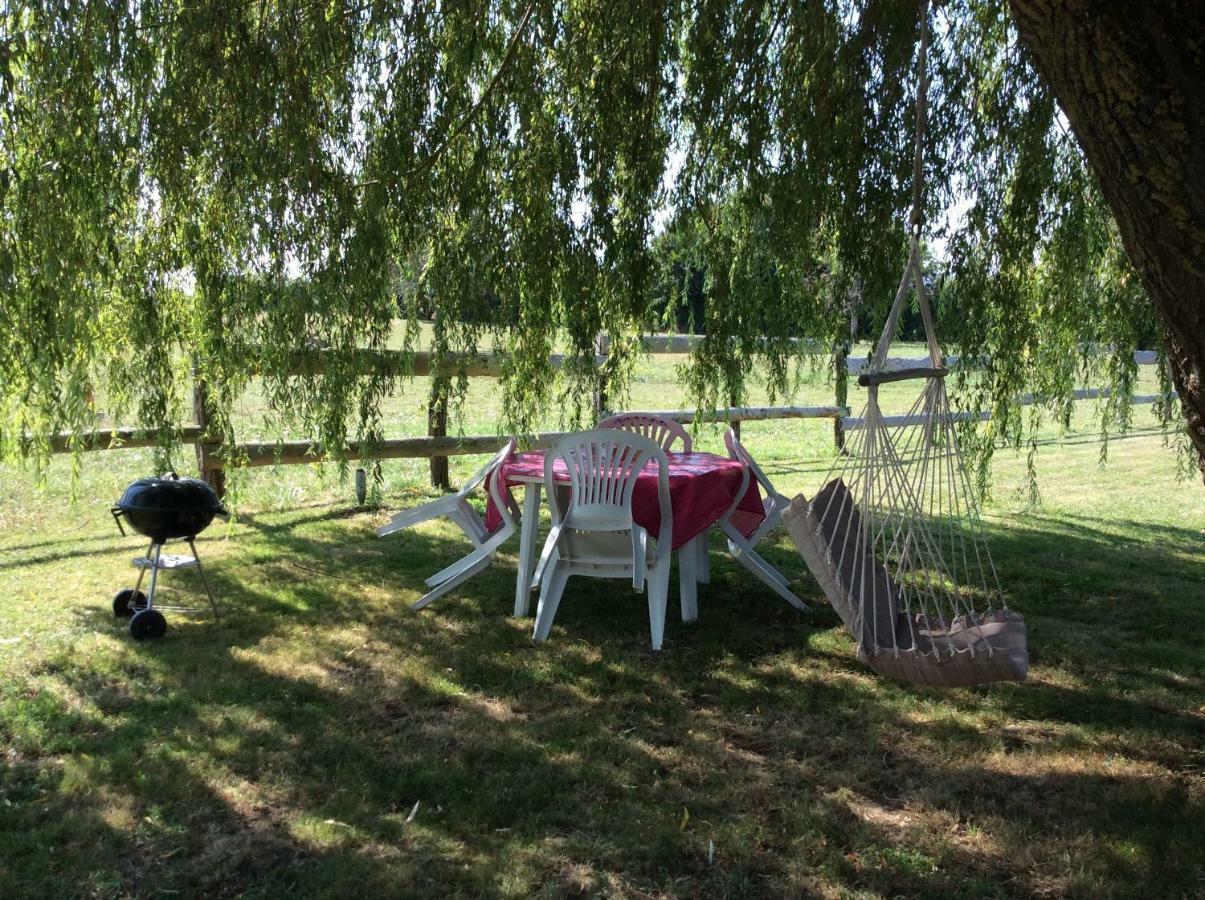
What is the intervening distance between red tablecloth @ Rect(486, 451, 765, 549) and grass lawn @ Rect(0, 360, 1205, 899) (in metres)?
0.50

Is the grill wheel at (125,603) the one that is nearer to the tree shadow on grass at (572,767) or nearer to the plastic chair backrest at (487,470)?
the tree shadow on grass at (572,767)

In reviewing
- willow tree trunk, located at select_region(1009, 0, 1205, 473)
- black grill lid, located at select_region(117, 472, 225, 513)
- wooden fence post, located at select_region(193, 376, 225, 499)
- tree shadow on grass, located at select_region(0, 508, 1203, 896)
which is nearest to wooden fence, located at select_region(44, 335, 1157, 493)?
wooden fence post, located at select_region(193, 376, 225, 499)

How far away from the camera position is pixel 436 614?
4828 millimetres

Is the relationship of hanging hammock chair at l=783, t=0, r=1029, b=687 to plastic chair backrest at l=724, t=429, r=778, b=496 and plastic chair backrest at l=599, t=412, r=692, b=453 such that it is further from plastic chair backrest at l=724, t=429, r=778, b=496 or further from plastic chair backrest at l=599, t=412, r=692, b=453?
plastic chair backrest at l=599, t=412, r=692, b=453

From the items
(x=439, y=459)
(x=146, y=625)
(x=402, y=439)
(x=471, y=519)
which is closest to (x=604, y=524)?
(x=471, y=519)

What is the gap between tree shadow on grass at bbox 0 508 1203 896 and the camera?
2568 millimetres

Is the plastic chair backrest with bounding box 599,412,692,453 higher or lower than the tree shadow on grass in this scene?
higher

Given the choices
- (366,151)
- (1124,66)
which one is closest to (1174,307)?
(1124,66)

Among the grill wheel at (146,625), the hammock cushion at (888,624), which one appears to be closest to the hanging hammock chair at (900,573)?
the hammock cushion at (888,624)

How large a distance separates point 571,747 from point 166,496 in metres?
2.03

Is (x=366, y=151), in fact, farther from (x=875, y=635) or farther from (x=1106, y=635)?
(x=1106, y=635)

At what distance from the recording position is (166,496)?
13.7 feet

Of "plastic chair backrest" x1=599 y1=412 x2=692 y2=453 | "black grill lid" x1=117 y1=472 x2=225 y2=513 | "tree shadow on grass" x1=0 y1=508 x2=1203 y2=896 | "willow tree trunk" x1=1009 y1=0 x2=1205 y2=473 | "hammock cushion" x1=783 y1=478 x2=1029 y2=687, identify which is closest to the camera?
"willow tree trunk" x1=1009 y1=0 x2=1205 y2=473

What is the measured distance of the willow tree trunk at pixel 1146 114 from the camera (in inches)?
78.7
